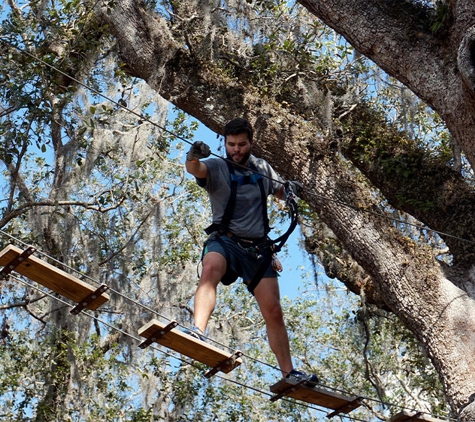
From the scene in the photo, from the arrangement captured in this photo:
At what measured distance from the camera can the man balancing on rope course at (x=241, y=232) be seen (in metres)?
4.80

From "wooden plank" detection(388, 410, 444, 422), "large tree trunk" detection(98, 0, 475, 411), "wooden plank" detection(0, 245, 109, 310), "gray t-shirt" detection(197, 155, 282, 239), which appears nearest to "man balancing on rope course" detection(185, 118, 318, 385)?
"gray t-shirt" detection(197, 155, 282, 239)

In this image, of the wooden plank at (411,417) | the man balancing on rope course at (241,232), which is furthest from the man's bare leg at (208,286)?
the wooden plank at (411,417)

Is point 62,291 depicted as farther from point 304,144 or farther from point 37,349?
point 37,349

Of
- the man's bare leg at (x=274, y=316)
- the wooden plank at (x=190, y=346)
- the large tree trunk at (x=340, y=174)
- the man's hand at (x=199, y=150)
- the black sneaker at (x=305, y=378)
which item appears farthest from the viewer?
the large tree trunk at (x=340, y=174)

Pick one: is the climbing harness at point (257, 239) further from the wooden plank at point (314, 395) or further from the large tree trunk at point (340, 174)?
the large tree trunk at point (340, 174)

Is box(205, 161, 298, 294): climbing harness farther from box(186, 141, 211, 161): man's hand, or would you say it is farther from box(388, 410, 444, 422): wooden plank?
box(388, 410, 444, 422): wooden plank

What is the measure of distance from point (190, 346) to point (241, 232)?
2.72ft

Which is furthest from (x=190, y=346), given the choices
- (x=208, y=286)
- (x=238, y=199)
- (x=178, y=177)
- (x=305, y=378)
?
(x=178, y=177)

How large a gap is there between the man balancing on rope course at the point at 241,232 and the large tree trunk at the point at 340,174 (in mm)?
984

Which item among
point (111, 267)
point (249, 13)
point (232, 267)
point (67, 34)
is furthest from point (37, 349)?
point (232, 267)

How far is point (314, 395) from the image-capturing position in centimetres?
477

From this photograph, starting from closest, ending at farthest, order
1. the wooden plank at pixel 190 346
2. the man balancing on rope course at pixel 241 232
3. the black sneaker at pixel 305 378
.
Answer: the wooden plank at pixel 190 346 < the black sneaker at pixel 305 378 < the man balancing on rope course at pixel 241 232

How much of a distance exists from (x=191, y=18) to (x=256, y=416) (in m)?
6.34

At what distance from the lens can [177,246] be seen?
1156 cm
